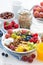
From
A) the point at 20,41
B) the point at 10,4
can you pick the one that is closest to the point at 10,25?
the point at 20,41

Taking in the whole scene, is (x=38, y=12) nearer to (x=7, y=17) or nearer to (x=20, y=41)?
(x=7, y=17)

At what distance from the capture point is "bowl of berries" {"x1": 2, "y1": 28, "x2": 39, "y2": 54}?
1.13 metres

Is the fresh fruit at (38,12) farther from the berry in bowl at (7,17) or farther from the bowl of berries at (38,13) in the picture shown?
the berry in bowl at (7,17)

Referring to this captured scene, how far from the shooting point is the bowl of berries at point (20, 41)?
1127 mm

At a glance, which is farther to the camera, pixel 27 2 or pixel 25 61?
pixel 27 2

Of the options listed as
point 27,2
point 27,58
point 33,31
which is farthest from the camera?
point 27,2

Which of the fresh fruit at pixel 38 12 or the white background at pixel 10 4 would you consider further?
the white background at pixel 10 4

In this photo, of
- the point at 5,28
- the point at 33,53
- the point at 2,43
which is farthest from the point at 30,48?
the point at 5,28

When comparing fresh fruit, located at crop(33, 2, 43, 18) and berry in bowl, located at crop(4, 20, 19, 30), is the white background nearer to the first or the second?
fresh fruit, located at crop(33, 2, 43, 18)

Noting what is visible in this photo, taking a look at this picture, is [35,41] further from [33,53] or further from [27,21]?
[27,21]

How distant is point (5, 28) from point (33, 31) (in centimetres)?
17

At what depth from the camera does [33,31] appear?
50.8 inches

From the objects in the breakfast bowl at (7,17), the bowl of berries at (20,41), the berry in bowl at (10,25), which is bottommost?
the bowl of berries at (20,41)

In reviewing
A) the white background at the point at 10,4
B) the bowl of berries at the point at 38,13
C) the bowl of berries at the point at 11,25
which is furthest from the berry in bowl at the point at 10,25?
the white background at the point at 10,4
